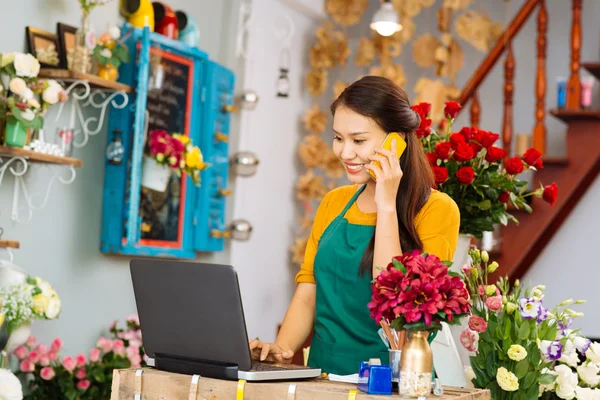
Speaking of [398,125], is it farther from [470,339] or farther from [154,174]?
[154,174]

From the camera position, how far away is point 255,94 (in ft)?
16.8

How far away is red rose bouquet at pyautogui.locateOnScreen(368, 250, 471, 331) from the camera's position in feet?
4.96

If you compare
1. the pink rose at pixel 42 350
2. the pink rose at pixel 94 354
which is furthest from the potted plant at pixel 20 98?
the pink rose at pixel 94 354

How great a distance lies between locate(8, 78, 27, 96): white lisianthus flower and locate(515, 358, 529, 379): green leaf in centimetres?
223

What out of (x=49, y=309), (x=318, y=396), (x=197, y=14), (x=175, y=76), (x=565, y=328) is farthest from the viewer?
(x=197, y=14)

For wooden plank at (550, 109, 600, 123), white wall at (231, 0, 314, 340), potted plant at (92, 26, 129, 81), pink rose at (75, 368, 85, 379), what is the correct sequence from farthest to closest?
1. white wall at (231, 0, 314, 340)
2. wooden plank at (550, 109, 600, 123)
3. potted plant at (92, 26, 129, 81)
4. pink rose at (75, 368, 85, 379)

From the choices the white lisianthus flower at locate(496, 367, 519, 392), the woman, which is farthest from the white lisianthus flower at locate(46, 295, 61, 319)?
the white lisianthus flower at locate(496, 367, 519, 392)

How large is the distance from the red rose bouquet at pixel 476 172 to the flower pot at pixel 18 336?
1744 millimetres

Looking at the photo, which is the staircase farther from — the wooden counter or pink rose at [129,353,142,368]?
the wooden counter

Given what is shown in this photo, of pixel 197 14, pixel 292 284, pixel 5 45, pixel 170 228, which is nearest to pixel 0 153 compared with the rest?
pixel 5 45

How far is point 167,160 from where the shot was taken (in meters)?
4.24

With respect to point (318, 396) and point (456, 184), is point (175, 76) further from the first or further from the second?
point (318, 396)

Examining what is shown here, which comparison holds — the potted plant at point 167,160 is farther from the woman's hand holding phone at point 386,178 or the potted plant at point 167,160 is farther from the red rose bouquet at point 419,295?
the red rose bouquet at point 419,295

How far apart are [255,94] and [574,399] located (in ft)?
10.6
